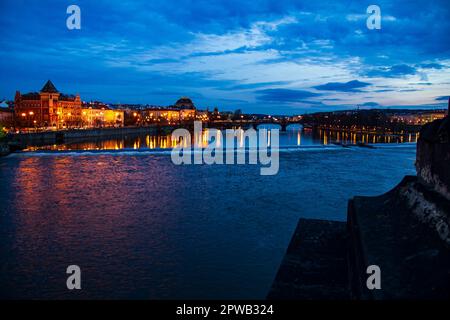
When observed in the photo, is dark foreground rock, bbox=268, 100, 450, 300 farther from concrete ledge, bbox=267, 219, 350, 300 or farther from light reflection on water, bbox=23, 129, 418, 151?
light reflection on water, bbox=23, 129, 418, 151

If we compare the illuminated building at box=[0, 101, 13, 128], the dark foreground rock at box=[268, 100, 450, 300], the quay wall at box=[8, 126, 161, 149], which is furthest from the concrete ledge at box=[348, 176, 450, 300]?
the illuminated building at box=[0, 101, 13, 128]

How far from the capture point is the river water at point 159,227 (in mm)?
→ 7090

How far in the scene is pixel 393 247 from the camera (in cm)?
518

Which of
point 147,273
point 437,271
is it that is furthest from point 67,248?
point 437,271

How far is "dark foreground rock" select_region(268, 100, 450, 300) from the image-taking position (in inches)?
166

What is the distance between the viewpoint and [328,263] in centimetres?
693

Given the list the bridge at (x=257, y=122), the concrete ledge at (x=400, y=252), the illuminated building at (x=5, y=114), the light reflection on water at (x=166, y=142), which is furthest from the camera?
the bridge at (x=257, y=122)

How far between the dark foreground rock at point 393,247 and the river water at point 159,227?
2.88 ft

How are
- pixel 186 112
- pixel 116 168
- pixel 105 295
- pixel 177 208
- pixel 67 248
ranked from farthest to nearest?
pixel 186 112
pixel 116 168
pixel 177 208
pixel 67 248
pixel 105 295

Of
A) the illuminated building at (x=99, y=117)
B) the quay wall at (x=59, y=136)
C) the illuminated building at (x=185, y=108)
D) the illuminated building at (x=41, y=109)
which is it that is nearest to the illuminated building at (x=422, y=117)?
the illuminated building at (x=185, y=108)

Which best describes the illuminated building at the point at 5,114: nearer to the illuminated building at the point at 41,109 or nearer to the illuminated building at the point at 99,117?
the illuminated building at the point at 41,109

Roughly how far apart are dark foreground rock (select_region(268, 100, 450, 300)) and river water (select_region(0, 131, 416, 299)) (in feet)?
2.88

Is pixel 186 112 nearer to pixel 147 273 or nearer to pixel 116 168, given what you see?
pixel 116 168
